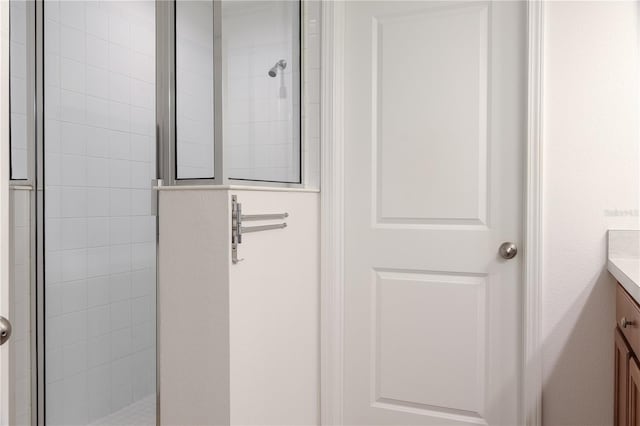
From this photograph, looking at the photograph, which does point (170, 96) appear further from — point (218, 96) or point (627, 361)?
point (627, 361)

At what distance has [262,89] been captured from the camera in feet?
5.97

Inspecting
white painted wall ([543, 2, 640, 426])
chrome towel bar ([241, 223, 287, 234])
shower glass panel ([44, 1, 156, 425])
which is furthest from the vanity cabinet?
shower glass panel ([44, 1, 156, 425])

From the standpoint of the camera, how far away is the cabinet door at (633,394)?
132cm

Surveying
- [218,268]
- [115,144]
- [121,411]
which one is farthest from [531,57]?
[121,411]

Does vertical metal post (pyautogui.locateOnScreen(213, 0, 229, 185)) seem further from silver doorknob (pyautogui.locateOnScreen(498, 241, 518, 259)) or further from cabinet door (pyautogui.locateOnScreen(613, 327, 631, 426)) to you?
cabinet door (pyautogui.locateOnScreen(613, 327, 631, 426))

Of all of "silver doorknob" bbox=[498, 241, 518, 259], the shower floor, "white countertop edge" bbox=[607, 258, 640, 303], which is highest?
"silver doorknob" bbox=[498, 241, 518, 259]

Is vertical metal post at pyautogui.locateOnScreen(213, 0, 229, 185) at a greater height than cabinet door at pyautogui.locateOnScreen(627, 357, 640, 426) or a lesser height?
greater

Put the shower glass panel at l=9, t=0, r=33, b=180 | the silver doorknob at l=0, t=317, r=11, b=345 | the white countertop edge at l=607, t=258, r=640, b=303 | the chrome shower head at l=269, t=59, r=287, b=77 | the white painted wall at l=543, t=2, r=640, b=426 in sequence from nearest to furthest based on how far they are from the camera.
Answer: the silver doorknob at l=0, t=317, r=11, b=345
the white countertop edge at l=607, t=258, r=640, b=303
the shower glass panel at l=9, t=0, r=33, b=180
the white painted wall at l=543, t=2, r=640, b=426
the chrome shower head at l=269, t=59, r=287, b=77

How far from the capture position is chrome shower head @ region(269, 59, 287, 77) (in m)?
1.91

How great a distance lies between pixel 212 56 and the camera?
1.55 metres

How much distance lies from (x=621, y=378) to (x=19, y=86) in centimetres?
221

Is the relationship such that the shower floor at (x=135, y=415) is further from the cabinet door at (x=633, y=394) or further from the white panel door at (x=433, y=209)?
the cabinet door at (x=633, y=394)

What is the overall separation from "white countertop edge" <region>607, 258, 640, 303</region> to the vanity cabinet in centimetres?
3

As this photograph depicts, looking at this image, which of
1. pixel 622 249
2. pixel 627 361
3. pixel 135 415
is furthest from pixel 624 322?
pixel 135 415
